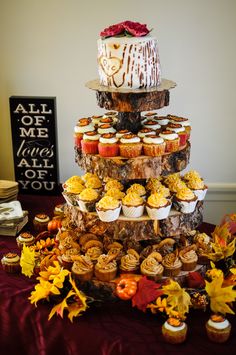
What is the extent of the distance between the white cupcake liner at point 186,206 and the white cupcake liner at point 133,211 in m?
0.14

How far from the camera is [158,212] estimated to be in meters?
1.82

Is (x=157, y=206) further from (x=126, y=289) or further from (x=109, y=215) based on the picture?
(x=126, y=289)

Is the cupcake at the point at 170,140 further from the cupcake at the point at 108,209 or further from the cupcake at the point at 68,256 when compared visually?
the cupcake at the point at 68,256

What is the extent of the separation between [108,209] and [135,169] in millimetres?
165

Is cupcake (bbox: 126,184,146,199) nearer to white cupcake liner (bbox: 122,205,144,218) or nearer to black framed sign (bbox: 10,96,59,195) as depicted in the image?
white cupcake liner (bbox: 122,205,144,218)

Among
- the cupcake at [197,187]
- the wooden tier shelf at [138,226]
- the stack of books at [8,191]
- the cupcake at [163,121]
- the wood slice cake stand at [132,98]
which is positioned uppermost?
the wood slice cake stand at [132,98]

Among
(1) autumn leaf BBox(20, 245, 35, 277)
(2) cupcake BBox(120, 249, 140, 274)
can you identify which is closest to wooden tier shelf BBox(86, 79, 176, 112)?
(2) cupcake BBox(120, 249, 140, 274)

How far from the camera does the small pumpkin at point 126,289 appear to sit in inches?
69.0

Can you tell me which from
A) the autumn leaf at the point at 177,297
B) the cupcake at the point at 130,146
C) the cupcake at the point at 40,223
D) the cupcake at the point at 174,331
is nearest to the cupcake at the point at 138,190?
the cupcake at the point at 130,146

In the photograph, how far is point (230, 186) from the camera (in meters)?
2.88

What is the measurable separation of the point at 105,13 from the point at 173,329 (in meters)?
1.63

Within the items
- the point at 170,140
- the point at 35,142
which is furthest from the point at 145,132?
the point at 35,142

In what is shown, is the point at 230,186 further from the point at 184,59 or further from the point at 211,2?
the point at 211,2

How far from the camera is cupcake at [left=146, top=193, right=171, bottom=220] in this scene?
1815mm
